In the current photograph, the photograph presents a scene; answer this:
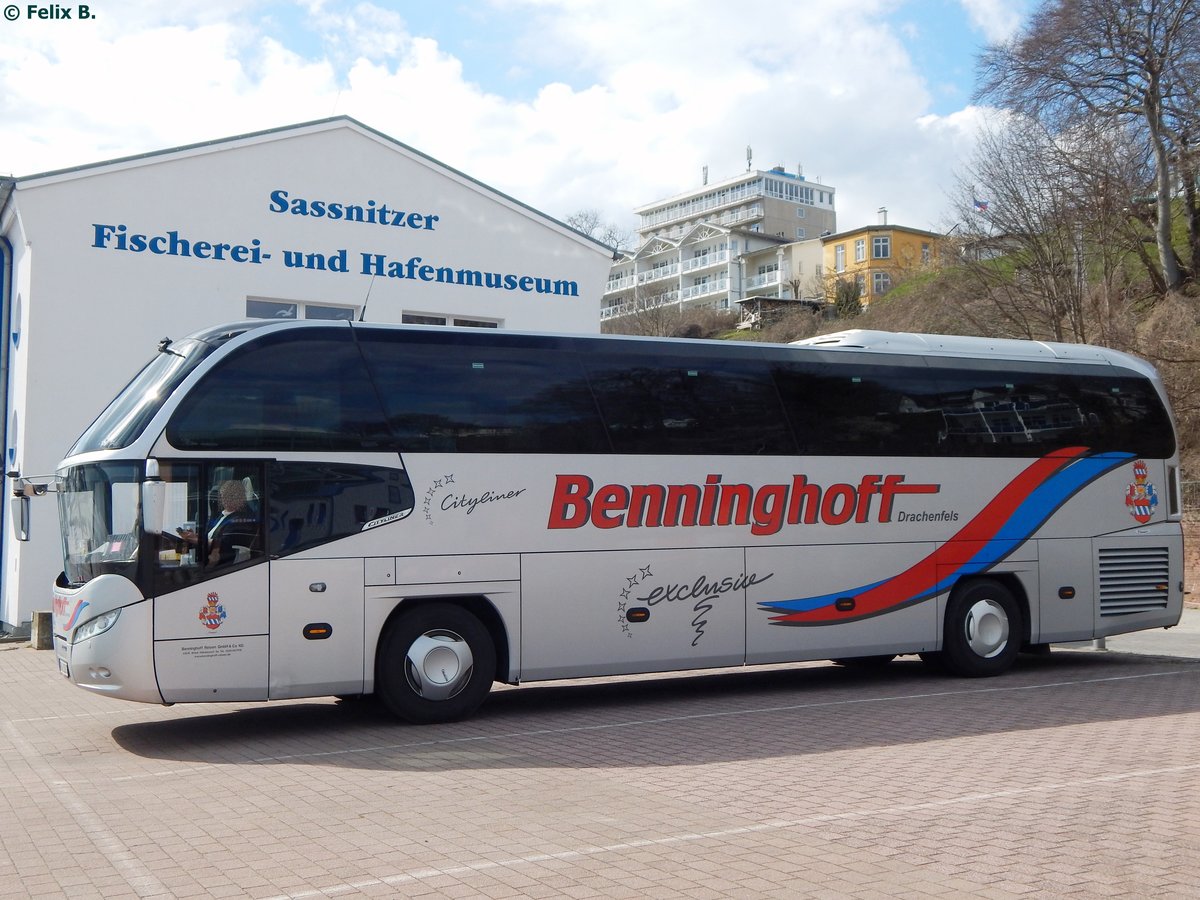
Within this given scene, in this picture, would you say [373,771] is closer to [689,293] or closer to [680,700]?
[680,700]

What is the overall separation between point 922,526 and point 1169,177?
21122mm

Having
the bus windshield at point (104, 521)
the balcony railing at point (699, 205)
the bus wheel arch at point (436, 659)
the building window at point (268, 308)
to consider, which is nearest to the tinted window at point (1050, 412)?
the bus wheel arch at point (436, 659)

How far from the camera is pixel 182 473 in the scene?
9.57 meters

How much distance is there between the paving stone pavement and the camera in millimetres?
5820

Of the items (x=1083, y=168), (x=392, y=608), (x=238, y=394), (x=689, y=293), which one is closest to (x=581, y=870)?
(x=392, y=608)

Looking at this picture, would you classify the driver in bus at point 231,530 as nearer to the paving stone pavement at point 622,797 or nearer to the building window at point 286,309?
the paving stone pavement at point 622,797

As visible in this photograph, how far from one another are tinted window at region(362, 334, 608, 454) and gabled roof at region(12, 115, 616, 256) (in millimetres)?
9754

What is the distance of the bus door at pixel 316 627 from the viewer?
985 centimetres

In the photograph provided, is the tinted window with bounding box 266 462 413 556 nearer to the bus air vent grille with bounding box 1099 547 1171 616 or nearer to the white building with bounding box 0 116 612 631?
the white building with bounding box 0 116 612 631

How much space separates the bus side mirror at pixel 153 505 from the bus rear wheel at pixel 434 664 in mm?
2140

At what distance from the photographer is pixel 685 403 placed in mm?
11750

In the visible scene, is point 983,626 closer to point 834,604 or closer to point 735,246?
point 834,604

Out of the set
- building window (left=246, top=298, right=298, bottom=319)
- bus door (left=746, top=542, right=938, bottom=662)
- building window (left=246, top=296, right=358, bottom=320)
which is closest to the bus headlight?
bus door (left=746, top=542, right=938, bottom=662)

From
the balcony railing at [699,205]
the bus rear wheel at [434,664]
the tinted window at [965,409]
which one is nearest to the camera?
the bus rear wheel at [434,664]
